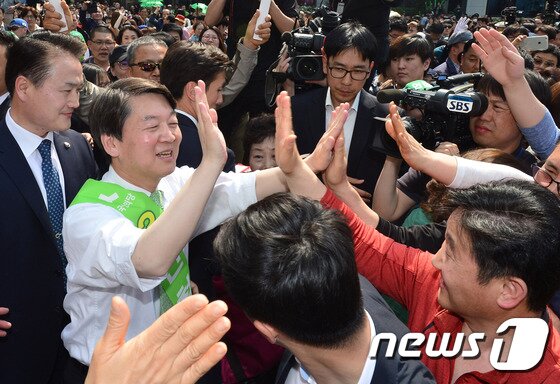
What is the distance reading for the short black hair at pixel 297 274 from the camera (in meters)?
1.14

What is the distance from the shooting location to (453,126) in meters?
2.17

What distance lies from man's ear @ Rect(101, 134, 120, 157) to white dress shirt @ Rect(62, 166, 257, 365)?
0.07 meters

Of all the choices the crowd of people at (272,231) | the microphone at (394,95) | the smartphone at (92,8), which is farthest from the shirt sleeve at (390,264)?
the smartphone at (92,8)

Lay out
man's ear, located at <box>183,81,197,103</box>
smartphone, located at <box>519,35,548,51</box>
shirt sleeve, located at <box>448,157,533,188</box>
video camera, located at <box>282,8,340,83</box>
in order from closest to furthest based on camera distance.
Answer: shirt sleeve, located at <box>448,157,533,188</box> < man's ear, located at <box>183,81,197,103</box> < video camera, located at <box>282,8,340,83</box> < smartphone, located at <box>519,35,548,51</box>

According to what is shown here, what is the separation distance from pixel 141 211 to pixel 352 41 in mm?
1575

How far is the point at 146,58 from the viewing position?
3.53 meters

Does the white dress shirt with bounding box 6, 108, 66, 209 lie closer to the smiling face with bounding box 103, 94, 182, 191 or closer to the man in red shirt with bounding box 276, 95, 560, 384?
the smiling face with bounding box 103, 94, 182, 191

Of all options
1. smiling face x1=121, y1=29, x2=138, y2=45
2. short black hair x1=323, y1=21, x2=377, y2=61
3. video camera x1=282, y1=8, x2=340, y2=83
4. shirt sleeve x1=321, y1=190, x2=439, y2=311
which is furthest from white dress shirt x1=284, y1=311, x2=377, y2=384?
smiling face x1=121, y1=29, x2=138, y2=45

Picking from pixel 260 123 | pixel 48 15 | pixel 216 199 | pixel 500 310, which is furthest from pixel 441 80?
pixel 48 15

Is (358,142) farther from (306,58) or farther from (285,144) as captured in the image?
(285,144)

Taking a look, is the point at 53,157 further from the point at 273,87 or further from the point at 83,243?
the point at 273,87

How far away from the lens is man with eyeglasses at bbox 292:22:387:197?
9.06 feet

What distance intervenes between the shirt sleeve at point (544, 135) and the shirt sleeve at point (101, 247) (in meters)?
1.63

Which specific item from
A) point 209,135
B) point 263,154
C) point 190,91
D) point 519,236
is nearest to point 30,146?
point 190,91
